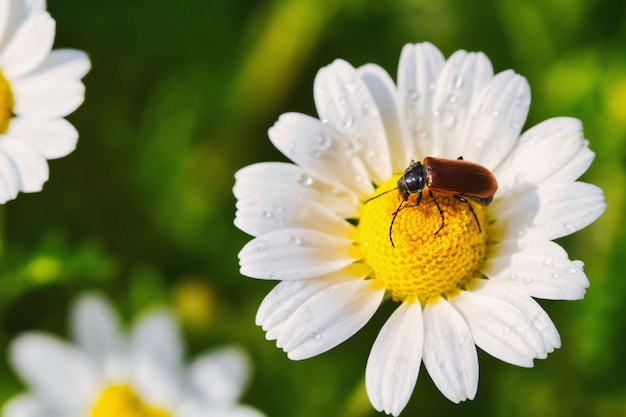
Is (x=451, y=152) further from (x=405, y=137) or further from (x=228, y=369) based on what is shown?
(x=228, y=369)

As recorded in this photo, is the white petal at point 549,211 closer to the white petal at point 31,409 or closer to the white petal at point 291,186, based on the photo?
the white petal at point 291,186

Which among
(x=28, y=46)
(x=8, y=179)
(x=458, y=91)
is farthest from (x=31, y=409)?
(x=458, y=91)

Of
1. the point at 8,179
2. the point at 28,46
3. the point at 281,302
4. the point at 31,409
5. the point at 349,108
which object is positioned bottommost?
the point at 31,409

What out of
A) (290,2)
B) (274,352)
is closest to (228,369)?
(274,352)

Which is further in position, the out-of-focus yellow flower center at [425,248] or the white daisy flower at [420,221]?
the out-of-focus yellow flower center at [425,248]

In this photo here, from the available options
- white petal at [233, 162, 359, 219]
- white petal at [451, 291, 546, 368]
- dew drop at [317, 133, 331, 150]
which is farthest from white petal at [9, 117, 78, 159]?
white petal at [451, 291, 546, 368]

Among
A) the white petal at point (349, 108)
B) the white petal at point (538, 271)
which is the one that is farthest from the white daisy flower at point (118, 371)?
the white petal at point (538, 271)

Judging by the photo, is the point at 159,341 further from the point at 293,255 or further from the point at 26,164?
the point at 293,255
